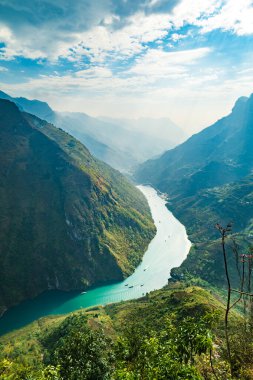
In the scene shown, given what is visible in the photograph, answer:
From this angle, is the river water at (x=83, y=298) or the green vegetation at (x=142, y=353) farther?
the river water at (x=83, y=298)

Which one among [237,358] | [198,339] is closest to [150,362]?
[198,339]

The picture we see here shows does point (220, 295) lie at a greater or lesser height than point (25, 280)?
lesser

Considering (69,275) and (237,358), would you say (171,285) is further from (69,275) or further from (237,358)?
(237,358)

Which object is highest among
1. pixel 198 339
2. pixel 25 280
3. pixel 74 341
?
pixel 198 339

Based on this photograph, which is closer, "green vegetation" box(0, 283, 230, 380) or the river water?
"green vegetation" box(0, 283, 230, 380)

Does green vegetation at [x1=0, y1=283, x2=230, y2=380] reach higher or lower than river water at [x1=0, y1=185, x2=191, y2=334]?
higher

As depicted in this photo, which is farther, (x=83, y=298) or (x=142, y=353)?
(x=83, y=298)

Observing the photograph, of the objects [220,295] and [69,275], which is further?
[69,275]

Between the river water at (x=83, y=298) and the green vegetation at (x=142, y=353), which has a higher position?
the green vegetation at (x=142, y=353)

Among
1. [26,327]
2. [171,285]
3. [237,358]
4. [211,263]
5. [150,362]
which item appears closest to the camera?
[150,362]

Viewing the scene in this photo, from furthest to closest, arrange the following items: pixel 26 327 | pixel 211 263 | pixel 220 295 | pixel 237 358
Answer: pixel 211 263
pixel 220 295
pixel 26 327
pixel 237 358

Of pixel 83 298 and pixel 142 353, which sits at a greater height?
pixel 142 353
